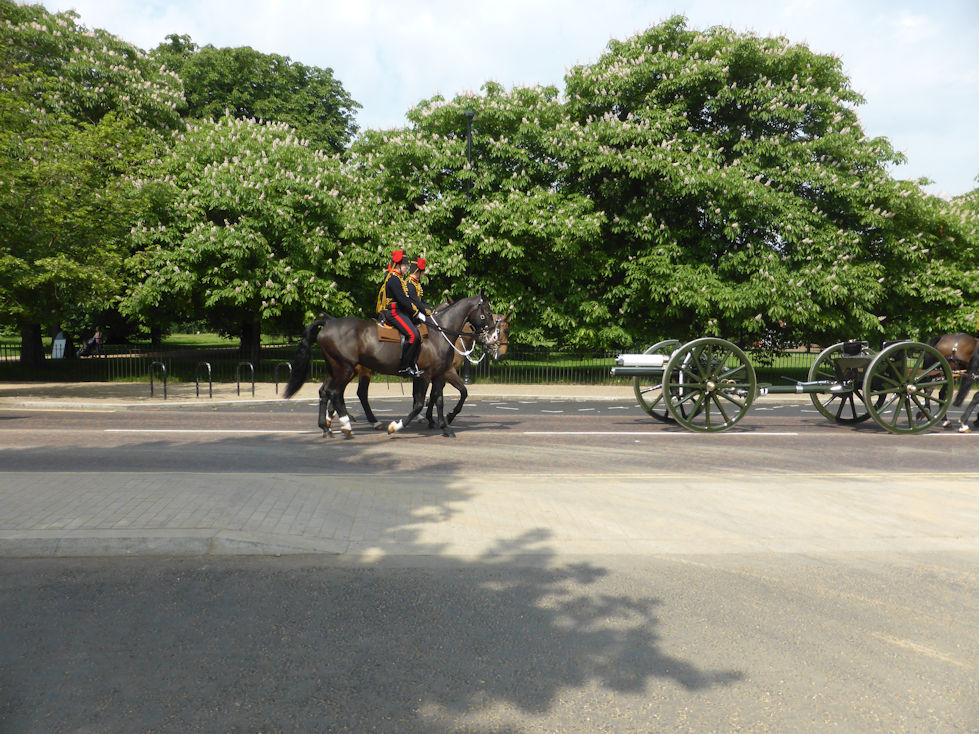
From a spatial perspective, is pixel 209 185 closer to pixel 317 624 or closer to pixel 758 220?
pixel 758 220

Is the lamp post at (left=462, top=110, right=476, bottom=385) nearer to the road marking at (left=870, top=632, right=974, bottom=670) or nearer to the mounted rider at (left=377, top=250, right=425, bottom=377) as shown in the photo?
the mounted rider at (left=377, top=250, right=425, bottom=377)

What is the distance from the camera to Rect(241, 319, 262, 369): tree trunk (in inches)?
1120

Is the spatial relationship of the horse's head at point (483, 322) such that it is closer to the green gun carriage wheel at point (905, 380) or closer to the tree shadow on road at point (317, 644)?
the green gun carriage wheel at point (905, 380)

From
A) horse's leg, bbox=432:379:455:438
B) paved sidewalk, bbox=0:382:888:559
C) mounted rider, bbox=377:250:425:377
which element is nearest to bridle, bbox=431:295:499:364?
mounted rider, bbox=377:250:425:377

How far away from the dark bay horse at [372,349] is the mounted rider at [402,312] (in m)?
0.17

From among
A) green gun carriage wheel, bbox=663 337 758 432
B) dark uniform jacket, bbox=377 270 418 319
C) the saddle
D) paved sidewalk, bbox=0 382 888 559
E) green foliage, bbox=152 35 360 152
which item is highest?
green foliage, bbox=152 35 360 152

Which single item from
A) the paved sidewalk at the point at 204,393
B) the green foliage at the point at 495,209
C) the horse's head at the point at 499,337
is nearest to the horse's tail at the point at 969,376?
the paved sidewalk at the point at 204,393

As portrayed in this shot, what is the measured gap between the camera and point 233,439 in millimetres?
11023

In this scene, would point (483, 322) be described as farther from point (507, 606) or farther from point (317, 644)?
point (317, 644)

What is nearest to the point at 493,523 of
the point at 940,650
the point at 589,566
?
the point at 589,566

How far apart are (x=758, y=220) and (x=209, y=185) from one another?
18.2 metres

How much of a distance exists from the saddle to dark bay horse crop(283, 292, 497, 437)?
7 centimetres

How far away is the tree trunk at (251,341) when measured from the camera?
2844cm

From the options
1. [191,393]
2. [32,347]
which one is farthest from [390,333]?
[32,347]
